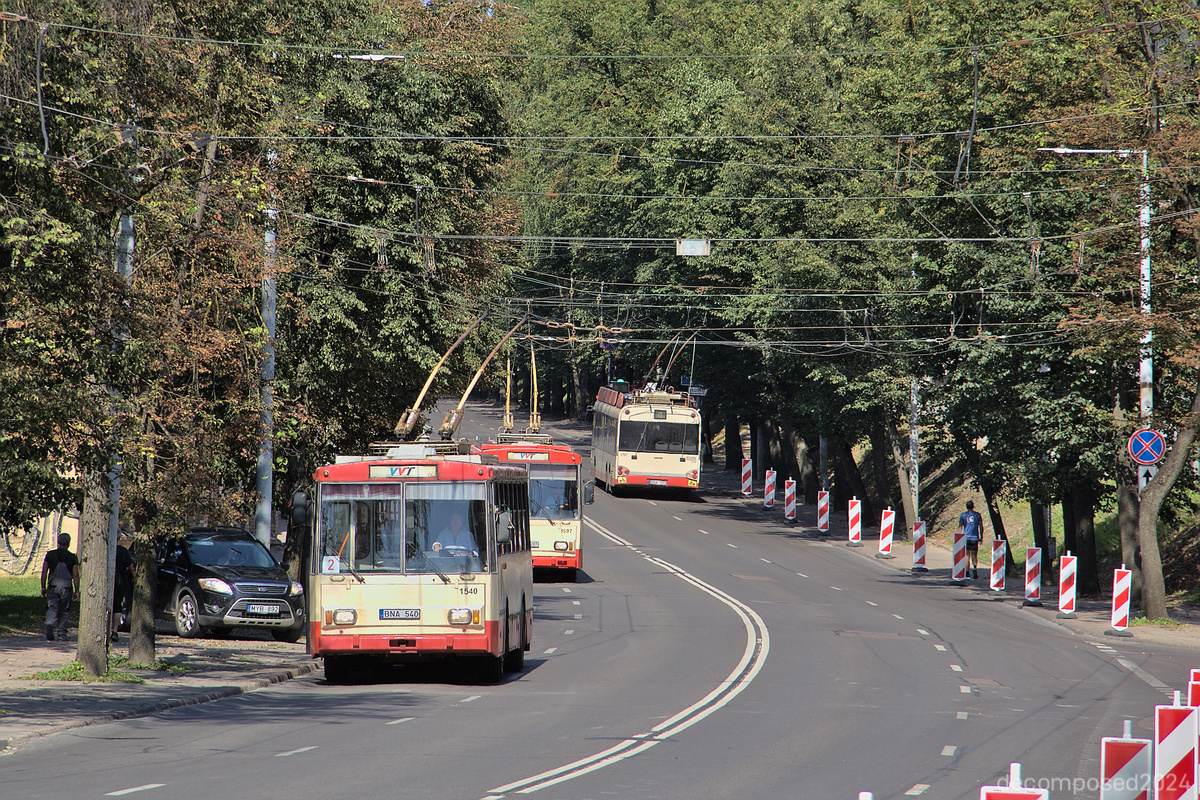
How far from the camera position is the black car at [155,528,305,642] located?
73.9 ft

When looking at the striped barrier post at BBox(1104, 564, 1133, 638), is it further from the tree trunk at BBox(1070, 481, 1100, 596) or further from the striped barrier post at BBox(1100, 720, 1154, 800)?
the striped barrier post at BBox(1100, 720, 1154, 800)

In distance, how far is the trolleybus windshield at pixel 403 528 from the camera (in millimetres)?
16609

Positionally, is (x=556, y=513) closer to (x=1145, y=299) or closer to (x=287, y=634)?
(x=287, y=634)

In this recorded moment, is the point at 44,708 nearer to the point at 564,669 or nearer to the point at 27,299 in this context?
the point at 27,299

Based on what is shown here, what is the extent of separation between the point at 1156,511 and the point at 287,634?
15720 millimetres

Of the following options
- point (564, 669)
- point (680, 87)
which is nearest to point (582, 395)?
point (680, 87)

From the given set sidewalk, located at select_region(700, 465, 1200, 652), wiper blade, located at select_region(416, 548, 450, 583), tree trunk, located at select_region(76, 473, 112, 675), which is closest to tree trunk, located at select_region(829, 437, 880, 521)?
sidewalk, located at select_region(700, 465, 1200, 652)

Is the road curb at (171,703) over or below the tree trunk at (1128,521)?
below

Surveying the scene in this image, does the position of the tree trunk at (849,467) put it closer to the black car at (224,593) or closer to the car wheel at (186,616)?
the black car at (224,593)

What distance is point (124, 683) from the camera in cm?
1630

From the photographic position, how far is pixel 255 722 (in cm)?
1368

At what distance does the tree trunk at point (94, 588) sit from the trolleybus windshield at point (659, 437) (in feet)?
106

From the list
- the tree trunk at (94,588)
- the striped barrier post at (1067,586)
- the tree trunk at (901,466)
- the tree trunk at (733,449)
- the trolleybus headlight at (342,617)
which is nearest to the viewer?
the tree trunk at (94,588)

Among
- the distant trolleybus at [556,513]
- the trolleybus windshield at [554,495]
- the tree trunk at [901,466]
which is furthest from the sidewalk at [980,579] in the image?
the trolleybus windshield at [554,495]
